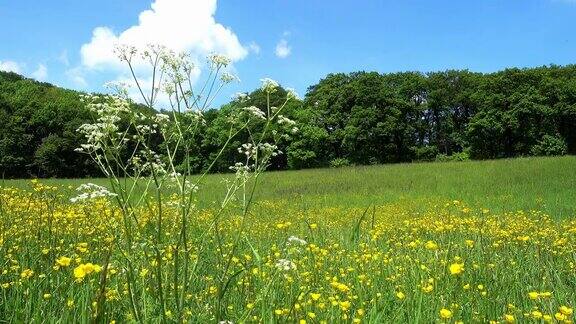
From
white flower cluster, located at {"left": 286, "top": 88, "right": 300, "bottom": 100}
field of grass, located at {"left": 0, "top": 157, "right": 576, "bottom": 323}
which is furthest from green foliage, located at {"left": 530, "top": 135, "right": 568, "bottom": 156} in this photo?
white flower cluster, located at {"left": 286, "top": 88, "right": 300, "bottom": 100}

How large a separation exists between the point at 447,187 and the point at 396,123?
128ft

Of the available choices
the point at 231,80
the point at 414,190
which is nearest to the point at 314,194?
the point at 414,190

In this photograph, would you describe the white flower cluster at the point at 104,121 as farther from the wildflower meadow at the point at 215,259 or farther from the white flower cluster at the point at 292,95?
the white flower cluster at the point at 292,95

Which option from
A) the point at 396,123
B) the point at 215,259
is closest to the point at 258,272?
the point at 215,259

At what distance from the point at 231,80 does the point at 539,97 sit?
5513 centimetres

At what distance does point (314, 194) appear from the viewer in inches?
773

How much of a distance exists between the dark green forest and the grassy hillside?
27.8 m

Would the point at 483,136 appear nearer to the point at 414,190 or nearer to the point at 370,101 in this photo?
the point at 370,101

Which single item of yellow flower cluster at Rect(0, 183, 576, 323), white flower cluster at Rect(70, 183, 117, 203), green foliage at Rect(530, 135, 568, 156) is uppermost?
green foliage at Rect(530, 135, 568, 156)

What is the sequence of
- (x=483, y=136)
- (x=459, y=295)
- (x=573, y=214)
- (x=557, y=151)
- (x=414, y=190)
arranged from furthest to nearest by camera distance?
1. (x=483, y=136)
2. (x=557, y=151)
3. (x=414, y=190)
4. (x=573, y=214)
5. (x=459, y=295)

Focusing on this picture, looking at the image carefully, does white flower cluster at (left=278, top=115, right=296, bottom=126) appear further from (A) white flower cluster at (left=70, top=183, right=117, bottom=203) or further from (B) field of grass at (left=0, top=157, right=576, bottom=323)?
(A) white flower cluster at (left=70, top=183, right=117, bottom=203)

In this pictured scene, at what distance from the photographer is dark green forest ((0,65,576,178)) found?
52.5 m

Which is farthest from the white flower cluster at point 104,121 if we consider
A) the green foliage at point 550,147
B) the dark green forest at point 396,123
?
the green foliage at point 550,147

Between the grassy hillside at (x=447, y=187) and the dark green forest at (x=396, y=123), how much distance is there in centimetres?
2782
